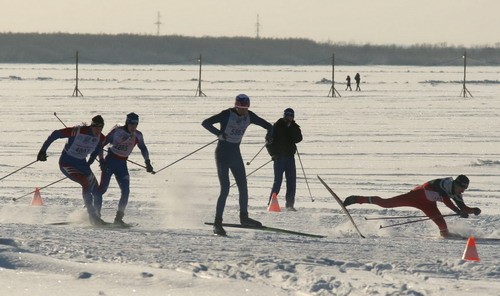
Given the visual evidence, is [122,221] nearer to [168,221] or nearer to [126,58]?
[168,221]

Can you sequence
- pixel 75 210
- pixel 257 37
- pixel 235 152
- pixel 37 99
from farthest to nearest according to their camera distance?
pixel 257 37 < pixel 37 99 < pixel 75 210 < pixel 235 152

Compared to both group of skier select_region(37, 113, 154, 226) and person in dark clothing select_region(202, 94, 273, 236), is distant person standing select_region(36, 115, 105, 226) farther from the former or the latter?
person in dark clothing select_region(202, 94, 273, 236)

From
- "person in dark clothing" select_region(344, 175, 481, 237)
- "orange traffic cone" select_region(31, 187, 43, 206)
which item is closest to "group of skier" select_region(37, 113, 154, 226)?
"orange traffic cone" select_region(31, 187, 43, 206)

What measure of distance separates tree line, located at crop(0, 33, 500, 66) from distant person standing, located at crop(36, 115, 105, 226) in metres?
96.9

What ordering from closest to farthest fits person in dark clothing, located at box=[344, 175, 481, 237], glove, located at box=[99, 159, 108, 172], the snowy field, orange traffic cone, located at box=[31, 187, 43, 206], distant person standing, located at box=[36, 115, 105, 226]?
1. the snowy field
2. person in dark clothing, located at box=[344, 175, 481, 237]
3. distant person standing, located at box=[36, 115, 105, 226]
4. glove, located at box=[99, 159, 108, 172]
5. orange traffic cone, located at box=[31, 187, 43, 206]

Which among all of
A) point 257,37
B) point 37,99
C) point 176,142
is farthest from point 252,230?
point 257,37

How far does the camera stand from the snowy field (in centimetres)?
792

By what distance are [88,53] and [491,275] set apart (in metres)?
117

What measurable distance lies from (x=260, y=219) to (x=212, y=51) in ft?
398

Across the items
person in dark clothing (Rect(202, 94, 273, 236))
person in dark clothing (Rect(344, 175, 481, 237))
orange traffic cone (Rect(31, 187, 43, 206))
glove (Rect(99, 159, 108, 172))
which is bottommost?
orange traffic cone (Rect(31, 187, 43, 206))

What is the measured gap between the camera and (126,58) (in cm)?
12100

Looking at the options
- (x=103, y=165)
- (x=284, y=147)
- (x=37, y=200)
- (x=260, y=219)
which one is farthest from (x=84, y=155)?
(x=284, y=147)

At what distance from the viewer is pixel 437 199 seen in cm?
1178

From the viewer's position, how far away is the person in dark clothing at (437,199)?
1146 cm
